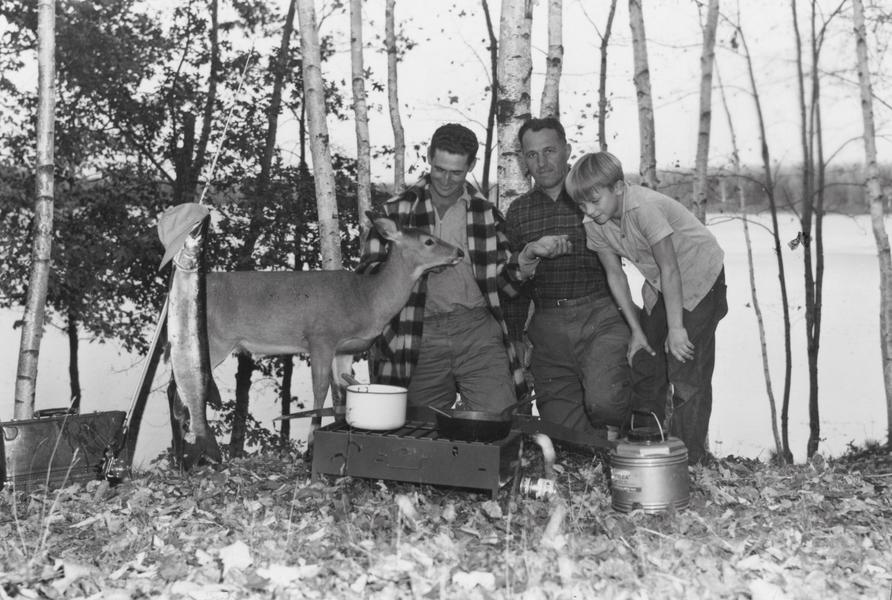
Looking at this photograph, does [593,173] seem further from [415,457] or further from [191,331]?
[191,331]

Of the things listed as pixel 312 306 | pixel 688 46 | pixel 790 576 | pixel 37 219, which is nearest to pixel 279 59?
pixel 688 46

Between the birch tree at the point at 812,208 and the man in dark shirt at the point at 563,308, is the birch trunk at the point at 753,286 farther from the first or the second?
the man in dark shirt at the point at 563,308

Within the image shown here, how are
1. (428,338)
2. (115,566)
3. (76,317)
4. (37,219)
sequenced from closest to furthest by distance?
(115,566) < (428,338) < (37,219) < (76,317)

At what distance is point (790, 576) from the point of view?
375 cm

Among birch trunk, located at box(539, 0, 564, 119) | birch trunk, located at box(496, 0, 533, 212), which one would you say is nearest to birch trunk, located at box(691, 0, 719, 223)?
birch trunk, located at box(539, 0, 564, 119)

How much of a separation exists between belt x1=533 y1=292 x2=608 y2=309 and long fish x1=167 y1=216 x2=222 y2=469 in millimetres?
2204

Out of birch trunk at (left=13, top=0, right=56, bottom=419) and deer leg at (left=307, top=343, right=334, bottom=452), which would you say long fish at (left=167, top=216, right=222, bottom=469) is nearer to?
deer leg at (left=307, top=343, right=334, bottom=452)

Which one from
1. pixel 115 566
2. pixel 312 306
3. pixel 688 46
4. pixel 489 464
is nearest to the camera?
pixel 115 566

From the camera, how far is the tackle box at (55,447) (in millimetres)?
5188

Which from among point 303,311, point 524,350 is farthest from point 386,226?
point 524,350

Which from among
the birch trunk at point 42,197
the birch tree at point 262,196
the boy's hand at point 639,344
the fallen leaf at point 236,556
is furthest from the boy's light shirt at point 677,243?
the birch tree at point 262,196

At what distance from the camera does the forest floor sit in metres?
3.67

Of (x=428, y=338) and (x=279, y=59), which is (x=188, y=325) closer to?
(x=428, y=338)

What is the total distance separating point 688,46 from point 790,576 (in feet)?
56.0
